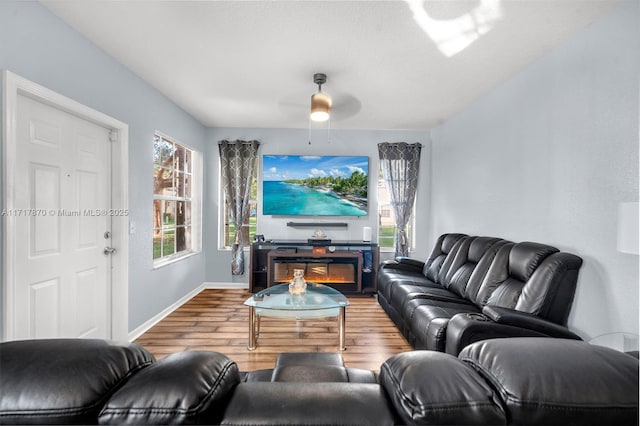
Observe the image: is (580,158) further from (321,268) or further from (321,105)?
(321,268)

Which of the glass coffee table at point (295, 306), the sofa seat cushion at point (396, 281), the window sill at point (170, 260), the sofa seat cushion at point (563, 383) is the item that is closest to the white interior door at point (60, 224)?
the window sill at point (170, 260)

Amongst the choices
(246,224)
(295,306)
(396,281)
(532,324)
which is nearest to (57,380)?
(295,306)

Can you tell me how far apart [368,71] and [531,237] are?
2091 mm

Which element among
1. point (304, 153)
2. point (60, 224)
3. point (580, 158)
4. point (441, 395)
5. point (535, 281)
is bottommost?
point (535, 281)

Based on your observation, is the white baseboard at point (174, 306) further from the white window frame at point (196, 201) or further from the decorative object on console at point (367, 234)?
the decorative object on console at point (367, 234)

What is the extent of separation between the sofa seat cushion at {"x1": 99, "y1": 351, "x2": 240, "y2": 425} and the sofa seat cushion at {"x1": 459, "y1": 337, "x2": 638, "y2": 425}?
61 cm

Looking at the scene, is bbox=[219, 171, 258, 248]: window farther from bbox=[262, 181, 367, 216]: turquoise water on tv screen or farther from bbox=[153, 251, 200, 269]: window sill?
bbox=[153, 251, 200, 269]: window sill

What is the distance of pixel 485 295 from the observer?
2484 mm

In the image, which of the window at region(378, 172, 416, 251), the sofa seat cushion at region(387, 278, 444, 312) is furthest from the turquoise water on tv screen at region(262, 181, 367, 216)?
the sofa seat cushion at region(387, 278, 444, 312)

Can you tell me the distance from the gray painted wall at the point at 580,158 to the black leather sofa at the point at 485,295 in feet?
0.54

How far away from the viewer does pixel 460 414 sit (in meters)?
0.58

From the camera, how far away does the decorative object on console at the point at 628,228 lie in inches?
57.3

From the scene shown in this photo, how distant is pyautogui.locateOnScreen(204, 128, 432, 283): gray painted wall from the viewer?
471cm

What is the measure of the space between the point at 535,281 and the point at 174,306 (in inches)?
149
